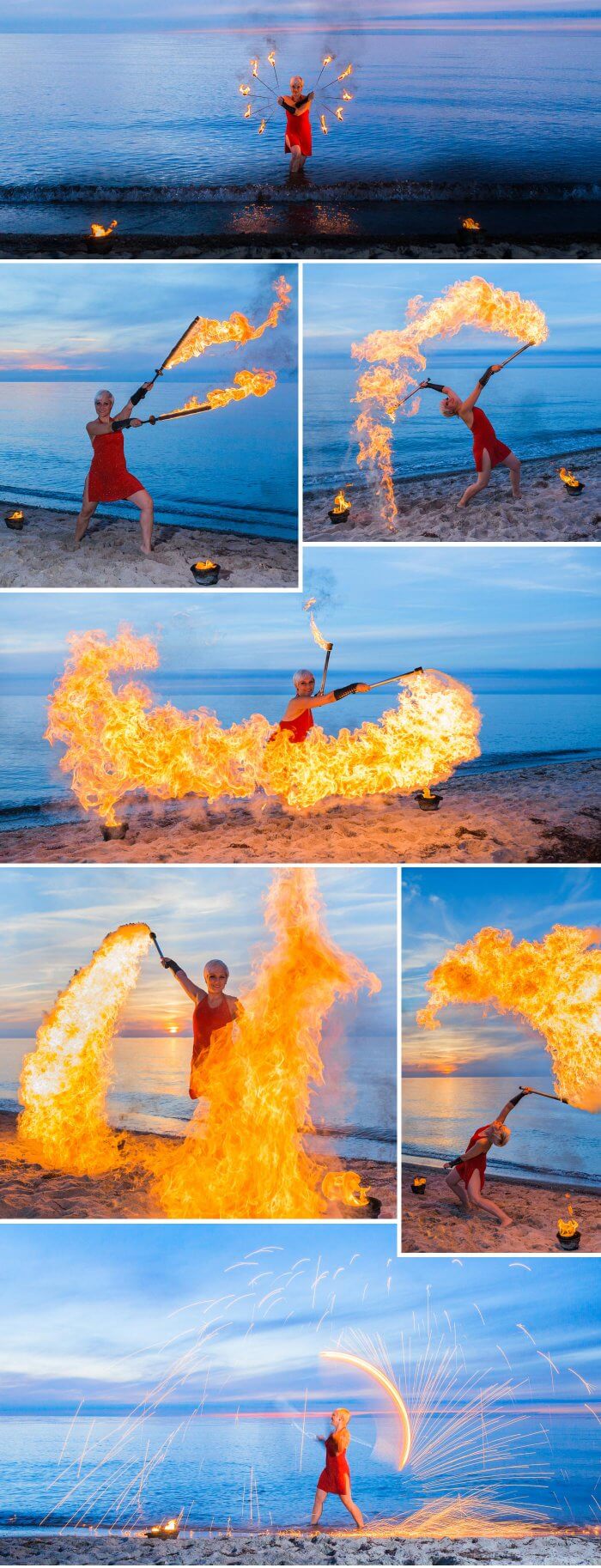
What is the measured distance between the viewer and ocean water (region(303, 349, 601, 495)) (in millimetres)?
11609

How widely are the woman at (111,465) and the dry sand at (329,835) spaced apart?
204 cm

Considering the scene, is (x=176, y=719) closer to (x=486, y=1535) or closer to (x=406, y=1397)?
(x=406, y=1397)

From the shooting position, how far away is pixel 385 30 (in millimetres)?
13078

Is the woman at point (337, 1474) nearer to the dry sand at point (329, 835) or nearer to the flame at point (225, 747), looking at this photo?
the dry sand at point (329, 835)

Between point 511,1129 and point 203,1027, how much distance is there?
7.62ft

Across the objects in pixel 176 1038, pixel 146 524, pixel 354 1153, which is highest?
pixel 146 524

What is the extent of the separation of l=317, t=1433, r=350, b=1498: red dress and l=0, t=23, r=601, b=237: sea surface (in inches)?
353

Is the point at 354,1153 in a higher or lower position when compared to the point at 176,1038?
lower

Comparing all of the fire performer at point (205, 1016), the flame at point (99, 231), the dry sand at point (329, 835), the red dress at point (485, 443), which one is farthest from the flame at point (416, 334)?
the fire performer at point (205, 1016)

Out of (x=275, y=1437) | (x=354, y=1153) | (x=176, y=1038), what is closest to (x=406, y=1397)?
(x=275, y=1437)

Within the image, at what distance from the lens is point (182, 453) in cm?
1342

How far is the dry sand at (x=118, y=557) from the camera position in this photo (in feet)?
36.9

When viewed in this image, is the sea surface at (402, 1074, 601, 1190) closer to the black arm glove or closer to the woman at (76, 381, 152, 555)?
the black arm glove

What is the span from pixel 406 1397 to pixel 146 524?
6.18 meters
